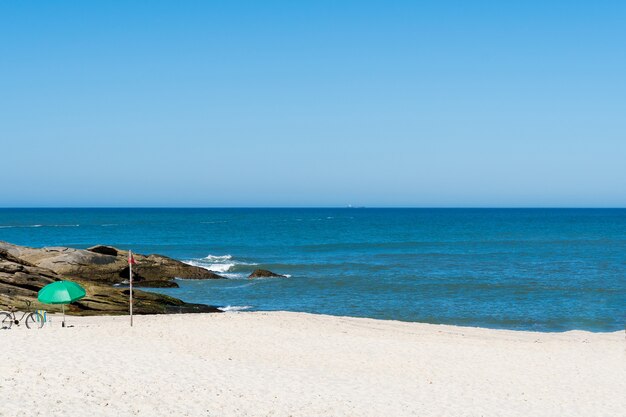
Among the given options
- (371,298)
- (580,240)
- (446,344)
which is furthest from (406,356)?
(580,240)

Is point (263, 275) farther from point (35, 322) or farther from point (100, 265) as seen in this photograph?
point (35, 322)

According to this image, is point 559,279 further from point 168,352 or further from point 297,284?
point 168,352

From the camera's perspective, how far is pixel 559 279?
59.1m

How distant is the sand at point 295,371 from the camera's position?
57.9ft

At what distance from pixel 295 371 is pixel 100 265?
118 feet

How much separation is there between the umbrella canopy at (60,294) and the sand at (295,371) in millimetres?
1239

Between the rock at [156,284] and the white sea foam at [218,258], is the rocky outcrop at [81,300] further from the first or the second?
the white sea foam at [218,258]

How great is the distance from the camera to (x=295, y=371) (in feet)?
73.5

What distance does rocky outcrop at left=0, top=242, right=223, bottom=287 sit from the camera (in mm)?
52072

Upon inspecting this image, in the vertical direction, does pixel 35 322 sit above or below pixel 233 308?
above

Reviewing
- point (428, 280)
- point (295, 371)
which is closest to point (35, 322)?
point (295, 371)

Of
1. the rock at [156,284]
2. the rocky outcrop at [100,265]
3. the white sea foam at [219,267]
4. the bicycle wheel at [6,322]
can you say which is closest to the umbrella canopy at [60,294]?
the bicycle wheel at [6,322]

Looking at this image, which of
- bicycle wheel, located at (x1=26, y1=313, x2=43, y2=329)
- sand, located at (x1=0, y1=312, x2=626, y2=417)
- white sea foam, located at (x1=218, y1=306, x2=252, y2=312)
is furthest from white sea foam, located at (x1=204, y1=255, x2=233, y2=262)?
bicycle wheel, located at (x1=26, y1=313, x2=43, y2=329)

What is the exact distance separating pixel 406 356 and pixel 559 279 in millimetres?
37762
